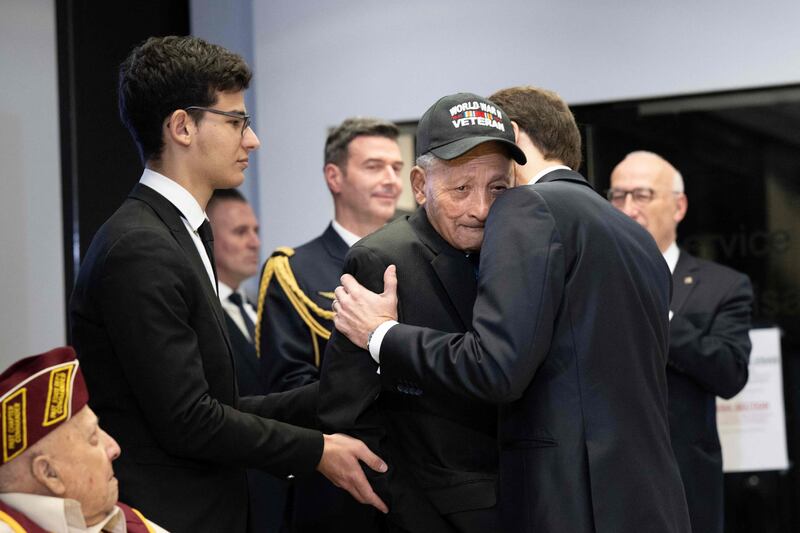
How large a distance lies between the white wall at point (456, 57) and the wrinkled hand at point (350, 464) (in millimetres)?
2497

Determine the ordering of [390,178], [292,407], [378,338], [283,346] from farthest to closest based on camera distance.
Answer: [390,178] → [283,346] → [292,407] → [378,338]

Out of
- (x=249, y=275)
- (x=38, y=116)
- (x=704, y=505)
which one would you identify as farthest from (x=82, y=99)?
(x=704, y=505)

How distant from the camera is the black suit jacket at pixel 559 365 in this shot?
6.75ft

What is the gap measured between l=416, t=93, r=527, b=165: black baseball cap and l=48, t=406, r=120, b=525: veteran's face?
0.89 metres

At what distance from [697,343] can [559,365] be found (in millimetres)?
1497

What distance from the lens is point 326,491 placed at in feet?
9.21

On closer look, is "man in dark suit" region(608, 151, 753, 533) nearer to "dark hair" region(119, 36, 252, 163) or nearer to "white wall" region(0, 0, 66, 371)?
"dark hair" region(119, 36, 252, 163)

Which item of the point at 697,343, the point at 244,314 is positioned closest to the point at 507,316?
the point at 697,343

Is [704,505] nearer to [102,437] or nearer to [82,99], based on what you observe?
[102,437]

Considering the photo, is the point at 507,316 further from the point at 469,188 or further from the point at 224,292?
the point at 224,292

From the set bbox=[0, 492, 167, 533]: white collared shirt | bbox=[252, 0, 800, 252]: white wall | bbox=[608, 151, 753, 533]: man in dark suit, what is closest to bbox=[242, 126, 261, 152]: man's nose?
bbox=[0, 492, 167, 533]: white collared shirt

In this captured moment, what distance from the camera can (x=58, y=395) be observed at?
2.00 metres

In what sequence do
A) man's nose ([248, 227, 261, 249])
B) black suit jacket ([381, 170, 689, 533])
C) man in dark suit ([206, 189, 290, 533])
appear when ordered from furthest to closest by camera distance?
1. man's nose ([248, 227, 261, 249])
2. man in dark suit ([206, 189, 290, 533])
3. black suit jacket ([381, 170, 689, 533])

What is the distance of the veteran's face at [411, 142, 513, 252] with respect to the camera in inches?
89.3
